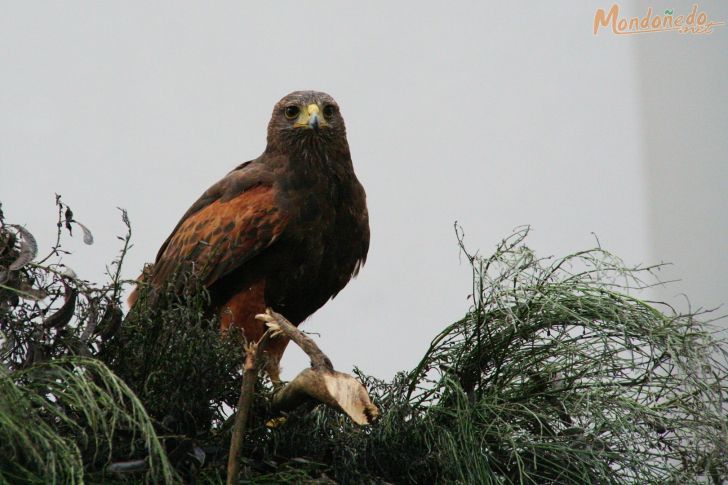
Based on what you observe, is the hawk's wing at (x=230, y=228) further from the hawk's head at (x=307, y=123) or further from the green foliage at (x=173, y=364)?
the green foliage at (x=173, y=364)

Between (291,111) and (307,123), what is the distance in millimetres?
88

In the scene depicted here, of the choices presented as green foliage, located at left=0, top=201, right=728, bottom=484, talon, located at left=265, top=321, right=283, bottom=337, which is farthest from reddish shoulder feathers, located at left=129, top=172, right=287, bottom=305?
talon, located at left=265, top=321, right=283, bottom=337

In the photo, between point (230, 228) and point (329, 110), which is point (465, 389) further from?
point (329, 110)

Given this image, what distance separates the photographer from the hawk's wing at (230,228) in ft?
6.81

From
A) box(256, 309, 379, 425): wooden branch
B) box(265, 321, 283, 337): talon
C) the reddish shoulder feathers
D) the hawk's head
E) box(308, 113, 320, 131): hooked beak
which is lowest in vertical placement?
box(256, 309, 379, 425): wooden branch

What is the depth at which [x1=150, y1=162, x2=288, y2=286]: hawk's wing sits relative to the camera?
2074mm

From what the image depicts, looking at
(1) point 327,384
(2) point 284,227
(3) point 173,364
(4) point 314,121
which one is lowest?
(1) point 327,384

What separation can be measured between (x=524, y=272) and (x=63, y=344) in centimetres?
72

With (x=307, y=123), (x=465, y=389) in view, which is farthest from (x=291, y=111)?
(x=465, y=389)

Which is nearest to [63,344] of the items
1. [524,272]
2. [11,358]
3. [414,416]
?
[11,358]

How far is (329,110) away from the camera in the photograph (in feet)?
7.39

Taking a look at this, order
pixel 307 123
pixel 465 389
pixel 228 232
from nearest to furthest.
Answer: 1. pixel 465 389
2. pixel 228 232
3. pixel 307 123

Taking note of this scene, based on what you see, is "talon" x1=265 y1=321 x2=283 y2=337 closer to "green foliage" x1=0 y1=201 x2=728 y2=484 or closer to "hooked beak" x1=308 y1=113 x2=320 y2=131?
"green foliage" x1=0 y1=201 x2=728 y2=484

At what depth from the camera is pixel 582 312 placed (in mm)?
1617
